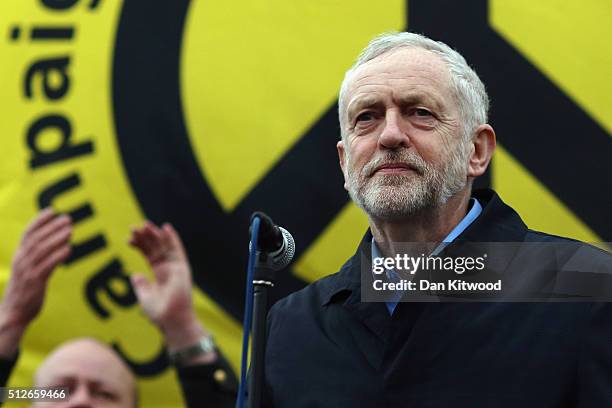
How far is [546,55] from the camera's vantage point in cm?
335

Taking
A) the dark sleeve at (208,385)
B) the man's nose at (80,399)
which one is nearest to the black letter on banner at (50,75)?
the man's nose at (80,399)

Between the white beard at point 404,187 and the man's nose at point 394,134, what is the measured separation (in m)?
0.02

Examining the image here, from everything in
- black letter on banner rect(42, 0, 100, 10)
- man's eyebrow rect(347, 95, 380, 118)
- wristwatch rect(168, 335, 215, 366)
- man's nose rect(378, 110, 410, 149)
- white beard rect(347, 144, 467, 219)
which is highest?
black letter on banner rect(42, 0, 100, 10)

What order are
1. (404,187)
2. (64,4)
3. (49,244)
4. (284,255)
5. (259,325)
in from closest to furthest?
(259,325)
(284,255)
(404,187)
(49,244)
(64,4)

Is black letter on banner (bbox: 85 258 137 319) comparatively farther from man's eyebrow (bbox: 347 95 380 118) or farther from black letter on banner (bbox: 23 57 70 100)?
man's eyebrow (bbox: 347 95 380 118)

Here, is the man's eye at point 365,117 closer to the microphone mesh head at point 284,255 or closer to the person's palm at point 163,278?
the microphone mesh head at point 284,255

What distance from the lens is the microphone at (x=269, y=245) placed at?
1861 millimetres

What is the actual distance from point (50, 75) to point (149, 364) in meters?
1.10

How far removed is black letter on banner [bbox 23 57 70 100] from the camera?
142 inches

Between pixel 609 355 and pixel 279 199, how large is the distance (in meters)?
1.80

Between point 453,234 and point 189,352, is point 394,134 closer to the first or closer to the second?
point 453,234

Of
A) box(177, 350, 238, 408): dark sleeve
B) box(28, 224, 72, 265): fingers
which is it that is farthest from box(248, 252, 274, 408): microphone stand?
box(28, 224, 72, 265): fingers

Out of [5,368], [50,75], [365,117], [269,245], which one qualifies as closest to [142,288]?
[5,368]

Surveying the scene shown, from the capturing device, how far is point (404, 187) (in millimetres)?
2195
